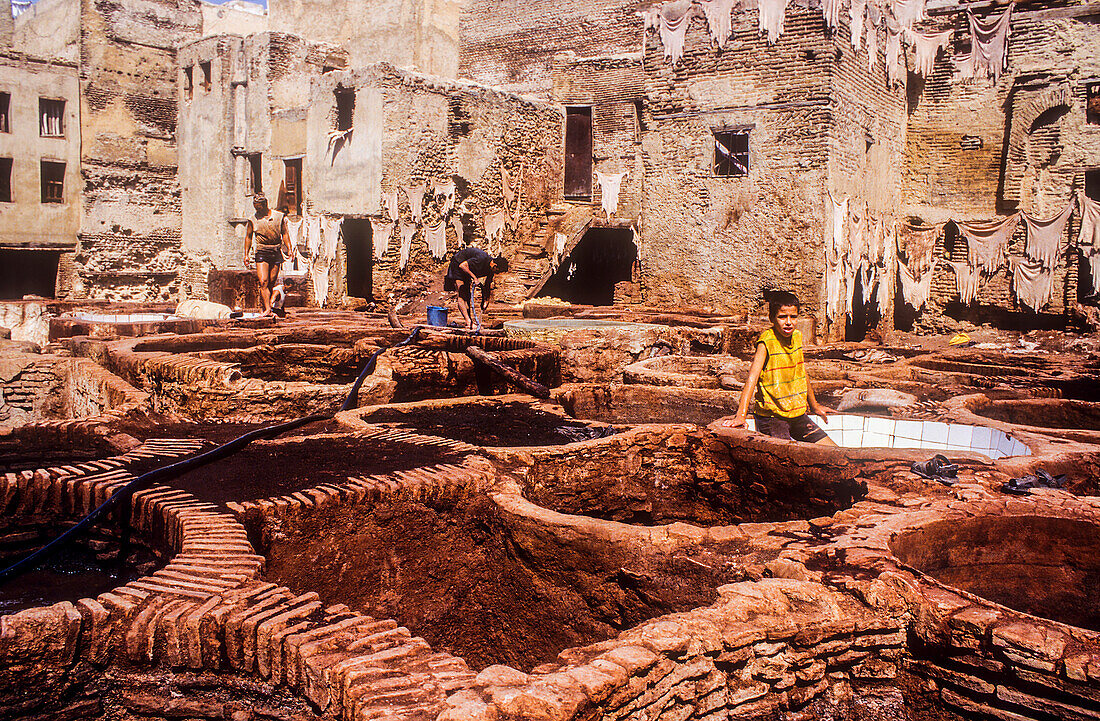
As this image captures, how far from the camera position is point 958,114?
60.9 ft

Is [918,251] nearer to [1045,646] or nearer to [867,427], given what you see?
[867,427]

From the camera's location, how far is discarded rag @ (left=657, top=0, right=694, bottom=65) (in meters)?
16.6

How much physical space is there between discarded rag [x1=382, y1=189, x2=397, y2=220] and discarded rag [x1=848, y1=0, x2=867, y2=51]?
962 centimetres

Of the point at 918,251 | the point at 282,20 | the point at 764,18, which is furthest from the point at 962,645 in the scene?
the point at 282,20

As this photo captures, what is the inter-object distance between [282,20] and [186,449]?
90.3 ft

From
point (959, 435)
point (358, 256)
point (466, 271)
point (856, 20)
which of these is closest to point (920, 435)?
point (959, 435)

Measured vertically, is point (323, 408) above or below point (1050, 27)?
below

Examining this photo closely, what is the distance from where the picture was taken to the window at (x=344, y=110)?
18344mm

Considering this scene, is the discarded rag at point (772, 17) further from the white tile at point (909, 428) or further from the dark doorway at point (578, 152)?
the white tile at point (909, 428)

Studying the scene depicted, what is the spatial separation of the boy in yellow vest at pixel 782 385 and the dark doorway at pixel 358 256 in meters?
13.7

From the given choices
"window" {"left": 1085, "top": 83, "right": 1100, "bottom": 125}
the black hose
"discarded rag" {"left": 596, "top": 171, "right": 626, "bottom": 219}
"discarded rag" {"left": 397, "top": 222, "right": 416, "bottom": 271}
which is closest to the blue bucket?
the black hose

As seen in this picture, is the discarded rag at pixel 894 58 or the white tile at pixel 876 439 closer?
the white tile at pixel 876 439

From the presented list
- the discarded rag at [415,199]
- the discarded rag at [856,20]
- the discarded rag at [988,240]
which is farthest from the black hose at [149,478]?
the discarded rag at [988,240]

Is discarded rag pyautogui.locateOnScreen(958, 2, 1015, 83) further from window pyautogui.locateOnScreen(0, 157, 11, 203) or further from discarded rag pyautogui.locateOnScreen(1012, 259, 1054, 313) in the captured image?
window pyautogui.locateOnScreen(0, 157, 11, 203)
